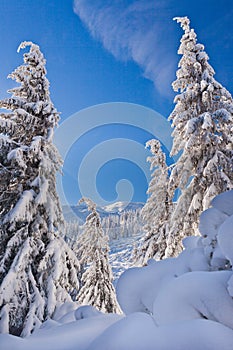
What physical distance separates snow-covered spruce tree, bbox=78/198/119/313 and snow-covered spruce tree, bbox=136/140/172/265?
8.86 feet

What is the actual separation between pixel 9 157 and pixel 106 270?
1171 cm

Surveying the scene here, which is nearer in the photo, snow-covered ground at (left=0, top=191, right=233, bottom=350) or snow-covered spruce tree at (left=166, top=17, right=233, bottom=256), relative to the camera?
snow-covered ground at (left=0, top=191, right=233, bottom=350)

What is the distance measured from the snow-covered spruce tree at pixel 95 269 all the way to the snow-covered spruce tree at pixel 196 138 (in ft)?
22.2

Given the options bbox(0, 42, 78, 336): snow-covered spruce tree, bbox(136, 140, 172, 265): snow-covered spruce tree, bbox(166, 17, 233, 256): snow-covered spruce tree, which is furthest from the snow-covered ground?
bbox(136, 140, 172, 265): snow-covered spruce tree

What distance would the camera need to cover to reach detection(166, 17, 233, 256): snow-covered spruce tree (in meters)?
9.82

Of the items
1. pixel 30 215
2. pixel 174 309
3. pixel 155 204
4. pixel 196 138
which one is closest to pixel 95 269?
pixel 155 204

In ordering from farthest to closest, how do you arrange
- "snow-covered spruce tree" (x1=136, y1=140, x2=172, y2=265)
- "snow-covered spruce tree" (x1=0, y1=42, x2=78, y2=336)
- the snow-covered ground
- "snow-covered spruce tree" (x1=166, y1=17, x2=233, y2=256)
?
"snow-covered spruce tree" (x1=136, y1=140, x2=172, y2=265), "snow-covered spruce tree" (x1=166, y1=17, x2=233, y2=256), "snow-covered spruce tree" (x1=0, y1=42, x2=78, y2=336), the snow-covered ground

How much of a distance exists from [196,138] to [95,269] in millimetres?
10938

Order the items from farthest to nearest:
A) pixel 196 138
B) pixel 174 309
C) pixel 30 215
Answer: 1. pixel 196 138
2. pixel 30 215
3. pixel 174 309

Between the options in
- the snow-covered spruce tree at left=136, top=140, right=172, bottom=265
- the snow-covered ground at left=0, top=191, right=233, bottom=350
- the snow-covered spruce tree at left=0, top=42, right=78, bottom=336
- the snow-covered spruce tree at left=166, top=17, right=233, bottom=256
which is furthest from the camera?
the snow-covered spruce tree at left=136, top=140, right=172, bottom=265

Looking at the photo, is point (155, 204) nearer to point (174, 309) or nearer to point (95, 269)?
point (95, 269)

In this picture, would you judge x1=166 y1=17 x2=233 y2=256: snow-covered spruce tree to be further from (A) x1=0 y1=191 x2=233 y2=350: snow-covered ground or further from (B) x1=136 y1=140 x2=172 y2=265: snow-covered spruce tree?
(A) x1=0 y1=191 x2=233 y2=350: snow-covered ground

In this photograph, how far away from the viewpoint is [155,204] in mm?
17562

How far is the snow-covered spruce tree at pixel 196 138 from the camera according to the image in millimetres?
9817
